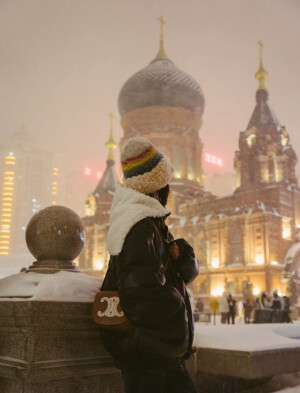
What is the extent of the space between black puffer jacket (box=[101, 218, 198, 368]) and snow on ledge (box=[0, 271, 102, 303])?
0.85 meters

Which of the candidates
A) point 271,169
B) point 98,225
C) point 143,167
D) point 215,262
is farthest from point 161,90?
point 143,167

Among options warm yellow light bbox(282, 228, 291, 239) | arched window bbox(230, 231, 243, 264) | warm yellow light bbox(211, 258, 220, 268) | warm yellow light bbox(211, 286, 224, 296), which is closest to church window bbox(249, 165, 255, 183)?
warm yellow light bbox(282, 228, 291, 239)

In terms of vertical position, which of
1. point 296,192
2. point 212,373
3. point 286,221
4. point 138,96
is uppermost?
point 138,96

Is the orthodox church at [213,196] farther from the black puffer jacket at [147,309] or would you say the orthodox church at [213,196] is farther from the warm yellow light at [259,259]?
the black puffer jacket at [147,309]

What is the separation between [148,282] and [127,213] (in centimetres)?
45

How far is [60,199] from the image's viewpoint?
98.4m

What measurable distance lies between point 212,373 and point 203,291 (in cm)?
2999

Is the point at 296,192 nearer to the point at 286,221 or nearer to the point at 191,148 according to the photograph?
the point at 286,221

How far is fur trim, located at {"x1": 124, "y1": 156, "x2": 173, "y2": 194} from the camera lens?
263 centimetres

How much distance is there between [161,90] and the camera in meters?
42.4

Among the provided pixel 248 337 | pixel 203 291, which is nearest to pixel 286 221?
pixel 203 291

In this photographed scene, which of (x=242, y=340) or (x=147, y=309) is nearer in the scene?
(x=147, y=309)

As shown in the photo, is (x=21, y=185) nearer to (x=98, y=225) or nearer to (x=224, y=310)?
(x=98, y=225)

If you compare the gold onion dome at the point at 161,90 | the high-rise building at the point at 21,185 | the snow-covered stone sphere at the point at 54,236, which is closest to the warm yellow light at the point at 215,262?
the gold onion dome at the point at 161,90
